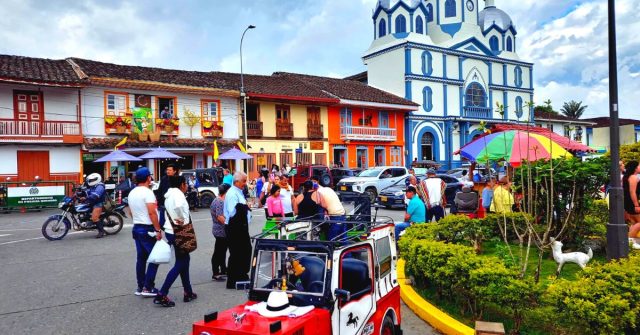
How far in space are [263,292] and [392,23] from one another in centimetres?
3829

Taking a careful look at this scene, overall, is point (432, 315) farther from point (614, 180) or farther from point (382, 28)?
point (382, 28)

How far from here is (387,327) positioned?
4887 mm

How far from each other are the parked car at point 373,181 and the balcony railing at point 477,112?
68.3ft

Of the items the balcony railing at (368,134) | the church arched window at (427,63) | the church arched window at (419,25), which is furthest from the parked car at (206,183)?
the church arched window at (419,25)

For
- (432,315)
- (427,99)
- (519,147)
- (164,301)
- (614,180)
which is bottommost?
(432,315)

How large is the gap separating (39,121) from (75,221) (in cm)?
1260

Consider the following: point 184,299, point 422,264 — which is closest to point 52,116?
point 184,299

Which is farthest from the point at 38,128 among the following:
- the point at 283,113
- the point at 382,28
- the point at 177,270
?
the point at 382,28

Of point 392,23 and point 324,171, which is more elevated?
point 392,23

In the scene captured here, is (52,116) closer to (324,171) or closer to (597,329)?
(324,171)

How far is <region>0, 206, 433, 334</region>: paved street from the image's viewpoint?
560cm

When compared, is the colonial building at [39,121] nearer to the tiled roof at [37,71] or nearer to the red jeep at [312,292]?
the tiled roof at [37,71]

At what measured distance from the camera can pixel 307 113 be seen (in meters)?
31.4

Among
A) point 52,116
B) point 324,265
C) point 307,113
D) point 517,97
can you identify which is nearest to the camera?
point 324,265
